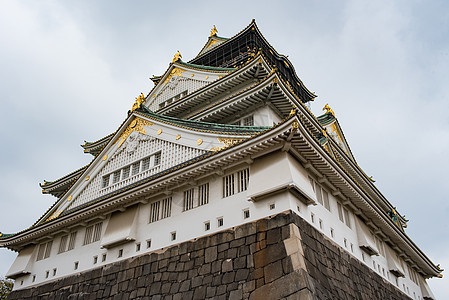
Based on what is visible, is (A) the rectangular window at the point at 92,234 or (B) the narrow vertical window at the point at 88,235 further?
(B) the narrow vertical window at the point at 88,235

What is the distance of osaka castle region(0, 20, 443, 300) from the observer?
11492 millimetres

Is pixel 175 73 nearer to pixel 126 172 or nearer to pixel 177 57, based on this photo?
pixel 177 57

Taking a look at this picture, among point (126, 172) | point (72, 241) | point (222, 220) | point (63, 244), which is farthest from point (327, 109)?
point (63, 244)

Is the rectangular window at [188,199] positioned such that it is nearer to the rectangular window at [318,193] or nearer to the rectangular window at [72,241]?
the rectangular window at [318,193]

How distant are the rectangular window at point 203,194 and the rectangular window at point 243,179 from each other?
4.31ft

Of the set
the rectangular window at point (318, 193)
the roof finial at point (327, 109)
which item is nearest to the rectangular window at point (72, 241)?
the rectangular window at point (318, 193)

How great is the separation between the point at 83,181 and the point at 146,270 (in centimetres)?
718

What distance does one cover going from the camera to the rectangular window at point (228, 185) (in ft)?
43.0

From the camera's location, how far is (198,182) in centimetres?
1411

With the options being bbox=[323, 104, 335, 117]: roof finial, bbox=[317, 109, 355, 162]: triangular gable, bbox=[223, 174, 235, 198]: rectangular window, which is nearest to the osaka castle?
bbox=[223, 174, 235, 198]: rectangular window

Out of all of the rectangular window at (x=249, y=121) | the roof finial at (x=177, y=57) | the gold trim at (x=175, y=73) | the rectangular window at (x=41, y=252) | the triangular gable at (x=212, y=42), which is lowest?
the rectangular window at (x=41, y=252)

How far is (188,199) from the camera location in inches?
555

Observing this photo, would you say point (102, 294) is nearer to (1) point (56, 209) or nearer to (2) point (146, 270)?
(2) point (146, 270)

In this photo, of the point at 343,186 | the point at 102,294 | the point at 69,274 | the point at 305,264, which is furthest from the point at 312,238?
the point at 69,274
